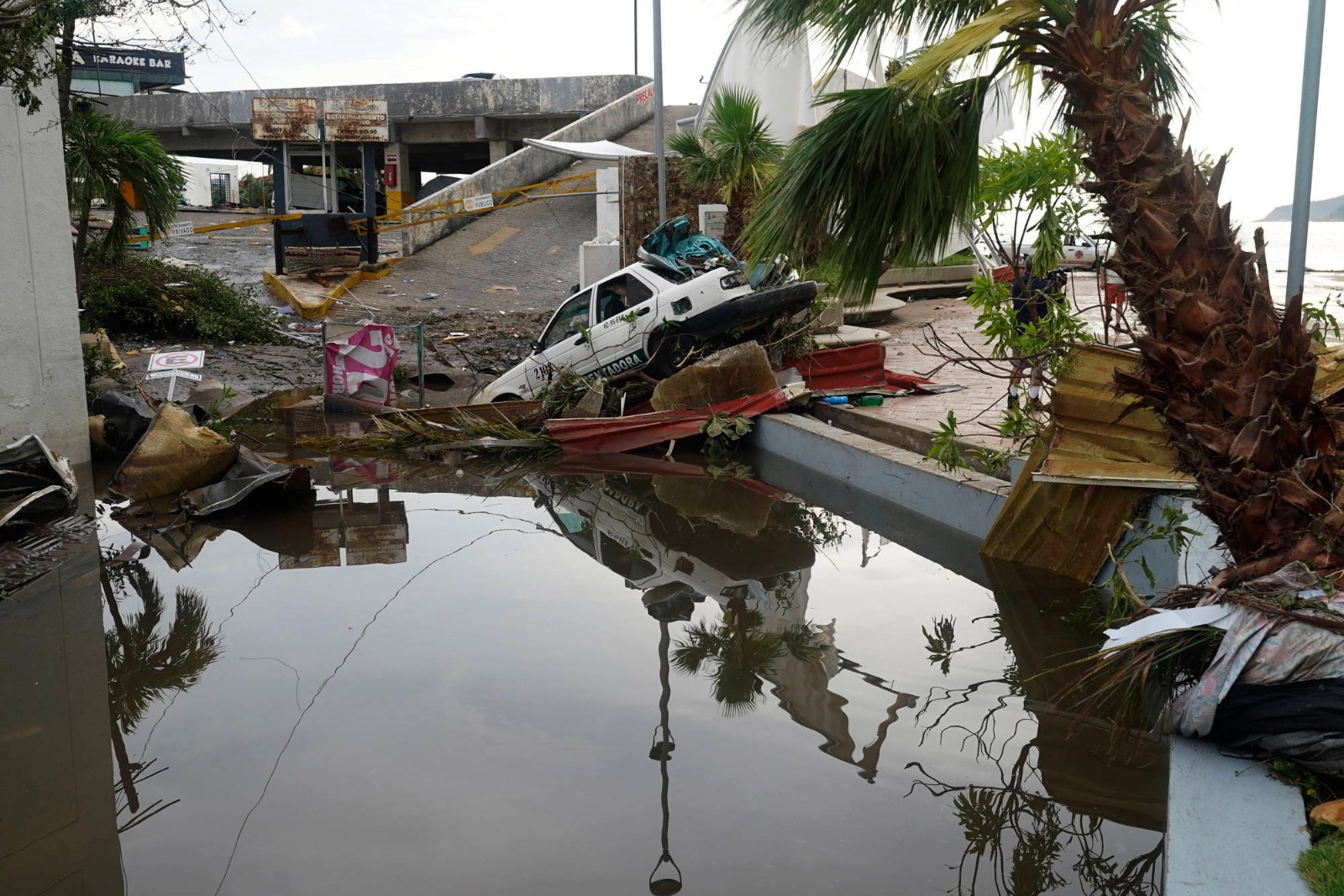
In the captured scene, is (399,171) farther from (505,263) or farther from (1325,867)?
(1325,867)

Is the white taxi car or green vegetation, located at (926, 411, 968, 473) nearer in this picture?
green vegetation, located at (926, 411, 968, 473)

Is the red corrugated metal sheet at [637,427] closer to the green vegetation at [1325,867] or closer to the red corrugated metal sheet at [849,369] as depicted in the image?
the red corrugated metal sheet at [849,369]

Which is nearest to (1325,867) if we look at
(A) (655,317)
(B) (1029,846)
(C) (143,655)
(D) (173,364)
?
(B) (1029,846)

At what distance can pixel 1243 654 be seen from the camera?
3.94m

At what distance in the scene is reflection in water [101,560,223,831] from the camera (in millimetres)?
4871

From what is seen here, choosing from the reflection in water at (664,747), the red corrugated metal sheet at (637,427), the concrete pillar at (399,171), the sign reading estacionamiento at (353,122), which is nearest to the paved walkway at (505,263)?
the sign reading estacionamiento at (353,122)

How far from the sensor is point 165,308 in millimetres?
18219

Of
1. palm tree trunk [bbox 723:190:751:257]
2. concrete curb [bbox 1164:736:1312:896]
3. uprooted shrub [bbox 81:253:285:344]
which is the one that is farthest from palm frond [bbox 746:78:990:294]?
uprooted shrub [bbox 81:253:285:344]

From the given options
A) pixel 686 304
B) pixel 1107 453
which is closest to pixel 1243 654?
pixel 1107 453

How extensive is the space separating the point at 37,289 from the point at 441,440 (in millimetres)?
4093

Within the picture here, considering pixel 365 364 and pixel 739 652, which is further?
pixel 365 364

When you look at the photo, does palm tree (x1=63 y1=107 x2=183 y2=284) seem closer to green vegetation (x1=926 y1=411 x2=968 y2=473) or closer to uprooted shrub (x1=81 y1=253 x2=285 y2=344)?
uprooted shrub (x1=81 y1=253 x2=285 y2=344)

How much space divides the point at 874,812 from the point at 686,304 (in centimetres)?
860

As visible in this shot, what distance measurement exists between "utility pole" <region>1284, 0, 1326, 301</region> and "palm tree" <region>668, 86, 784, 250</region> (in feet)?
38.1
